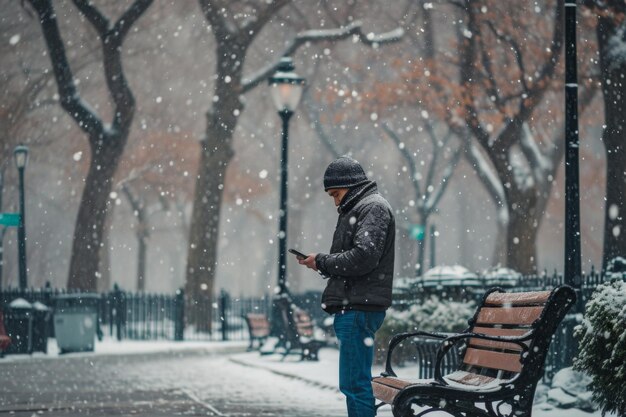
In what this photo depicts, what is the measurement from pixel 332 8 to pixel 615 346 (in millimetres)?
26885

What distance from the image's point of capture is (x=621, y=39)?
18.5 metres

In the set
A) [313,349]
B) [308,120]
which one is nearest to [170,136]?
[308,120]

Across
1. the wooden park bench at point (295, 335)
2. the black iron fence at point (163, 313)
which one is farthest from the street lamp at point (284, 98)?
the black iron fence at point (163, 313)

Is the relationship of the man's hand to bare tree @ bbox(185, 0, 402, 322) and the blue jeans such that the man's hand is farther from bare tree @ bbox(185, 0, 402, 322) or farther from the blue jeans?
bare tree @ bbox(185, 0, 402, 322)

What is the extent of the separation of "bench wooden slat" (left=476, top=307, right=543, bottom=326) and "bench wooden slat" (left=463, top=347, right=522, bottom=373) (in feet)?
0.68

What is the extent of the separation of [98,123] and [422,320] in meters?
15.4

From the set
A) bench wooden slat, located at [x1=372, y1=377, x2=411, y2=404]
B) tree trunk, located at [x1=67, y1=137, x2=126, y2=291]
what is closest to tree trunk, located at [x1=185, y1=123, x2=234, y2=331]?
tree trunk, located at [x1=67, y1=137, x2=126, y2=291]

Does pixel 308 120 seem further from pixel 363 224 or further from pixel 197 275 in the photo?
pixel 363 224

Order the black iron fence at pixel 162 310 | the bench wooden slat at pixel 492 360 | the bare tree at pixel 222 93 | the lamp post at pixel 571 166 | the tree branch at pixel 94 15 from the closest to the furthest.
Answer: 1. the bench wooden slat at pixel 492 360
2. the lamp post at pixel 571 166
3. the black iron fence at pixel 162 310
4. the tree branch at pixel 94 15
5. the bare tree at pixel 222 93

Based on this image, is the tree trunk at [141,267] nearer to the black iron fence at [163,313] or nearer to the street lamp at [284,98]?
the black iron fence at [163,313]

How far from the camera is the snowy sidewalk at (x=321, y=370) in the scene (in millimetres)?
10727

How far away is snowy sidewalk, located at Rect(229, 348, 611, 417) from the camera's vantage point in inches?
422

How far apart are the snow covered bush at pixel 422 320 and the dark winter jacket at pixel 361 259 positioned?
8237mm

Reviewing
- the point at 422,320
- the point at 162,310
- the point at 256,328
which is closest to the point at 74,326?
the point at 256,328
